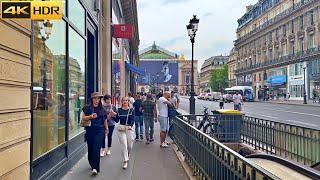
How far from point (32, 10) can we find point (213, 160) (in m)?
3.33

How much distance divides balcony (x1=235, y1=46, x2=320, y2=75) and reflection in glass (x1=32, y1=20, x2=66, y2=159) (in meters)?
59.1

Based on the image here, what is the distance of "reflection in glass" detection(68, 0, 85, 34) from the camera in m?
10.2

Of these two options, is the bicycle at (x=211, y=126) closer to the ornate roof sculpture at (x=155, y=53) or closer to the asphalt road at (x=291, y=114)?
the asphalt road at (x=291, y=114)

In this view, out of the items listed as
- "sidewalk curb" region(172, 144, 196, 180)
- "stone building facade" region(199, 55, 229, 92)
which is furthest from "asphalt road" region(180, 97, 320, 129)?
"stone building facade" region(199, 55, 229, 92)

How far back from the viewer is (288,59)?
76.2 m

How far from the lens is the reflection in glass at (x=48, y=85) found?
7090mm

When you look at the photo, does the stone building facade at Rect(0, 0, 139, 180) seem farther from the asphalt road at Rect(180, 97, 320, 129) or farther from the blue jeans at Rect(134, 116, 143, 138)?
the asphalt road at Rect(180, 97, 320, 129)

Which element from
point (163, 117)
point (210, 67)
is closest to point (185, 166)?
point (163, 117)

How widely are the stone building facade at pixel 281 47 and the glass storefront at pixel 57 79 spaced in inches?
1968

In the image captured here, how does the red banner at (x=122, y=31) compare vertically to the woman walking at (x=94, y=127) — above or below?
above

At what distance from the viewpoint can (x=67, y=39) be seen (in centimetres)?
962

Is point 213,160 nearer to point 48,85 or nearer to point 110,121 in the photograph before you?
point 48,85

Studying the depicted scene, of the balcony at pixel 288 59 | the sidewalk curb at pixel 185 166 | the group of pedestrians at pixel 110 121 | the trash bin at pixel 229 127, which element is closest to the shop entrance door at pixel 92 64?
the group of pedestrians at pixel 110 121

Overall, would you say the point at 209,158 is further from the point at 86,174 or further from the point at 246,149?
the point at 246,149
